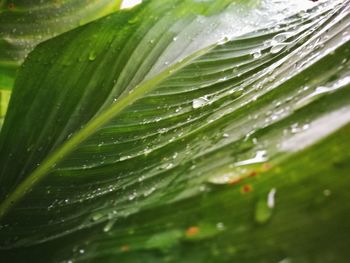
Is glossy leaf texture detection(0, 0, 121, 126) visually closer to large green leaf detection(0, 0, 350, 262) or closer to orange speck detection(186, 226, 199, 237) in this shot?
large green leaf detection(0, 0, 350, 262)

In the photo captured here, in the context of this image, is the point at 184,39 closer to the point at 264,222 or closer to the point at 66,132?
the point at 66,132

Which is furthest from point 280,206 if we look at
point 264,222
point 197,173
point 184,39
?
point 184,39

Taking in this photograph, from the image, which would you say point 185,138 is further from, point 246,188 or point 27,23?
point 27,23

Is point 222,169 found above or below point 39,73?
below

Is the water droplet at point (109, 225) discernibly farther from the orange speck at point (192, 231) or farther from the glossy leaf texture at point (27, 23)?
the glossy leaf texture at point (27, 23)

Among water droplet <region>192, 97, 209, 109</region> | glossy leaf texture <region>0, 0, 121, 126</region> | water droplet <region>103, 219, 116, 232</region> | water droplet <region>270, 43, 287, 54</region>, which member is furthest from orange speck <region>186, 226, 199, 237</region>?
glossy leaf texture <region>0, 0, 121, 126</region>

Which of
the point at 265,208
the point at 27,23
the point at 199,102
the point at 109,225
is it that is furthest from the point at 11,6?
the point at 265,208

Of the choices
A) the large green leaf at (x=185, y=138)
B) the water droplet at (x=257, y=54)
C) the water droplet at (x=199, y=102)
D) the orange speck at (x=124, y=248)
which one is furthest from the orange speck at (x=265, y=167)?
the water droplet at (x=257, y=54)
